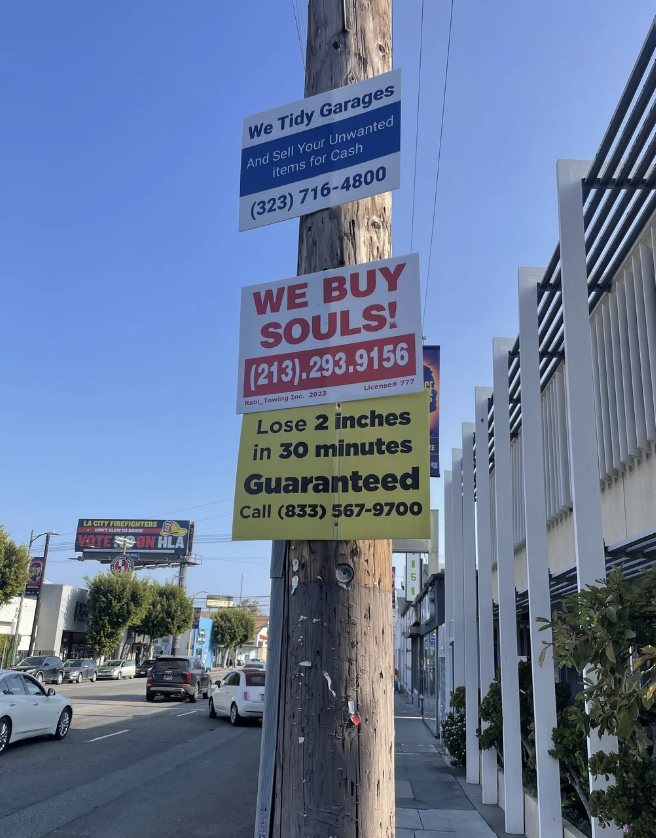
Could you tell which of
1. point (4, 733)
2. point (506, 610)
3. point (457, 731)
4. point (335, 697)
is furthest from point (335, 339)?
point (4, 733)

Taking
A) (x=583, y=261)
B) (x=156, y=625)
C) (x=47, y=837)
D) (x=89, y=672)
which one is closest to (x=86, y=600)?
(x=156, y=625)

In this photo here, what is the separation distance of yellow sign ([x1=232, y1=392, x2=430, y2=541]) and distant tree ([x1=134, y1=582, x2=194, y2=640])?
5668cm

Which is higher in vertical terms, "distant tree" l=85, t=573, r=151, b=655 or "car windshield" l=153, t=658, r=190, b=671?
"distant tree" l=85, t=573, r=151, b=655

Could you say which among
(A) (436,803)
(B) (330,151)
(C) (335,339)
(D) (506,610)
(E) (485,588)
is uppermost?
(B) (330,151)

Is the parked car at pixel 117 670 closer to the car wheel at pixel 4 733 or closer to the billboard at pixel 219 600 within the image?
the car wheel at pixel 4 733

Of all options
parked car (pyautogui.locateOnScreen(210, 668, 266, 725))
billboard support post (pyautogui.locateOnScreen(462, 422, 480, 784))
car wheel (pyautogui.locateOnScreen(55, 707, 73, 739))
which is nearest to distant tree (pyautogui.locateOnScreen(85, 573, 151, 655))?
parked car (pyautogui.locateOnScreen(210, 668, 266, 725))

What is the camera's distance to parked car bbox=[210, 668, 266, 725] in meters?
19.6

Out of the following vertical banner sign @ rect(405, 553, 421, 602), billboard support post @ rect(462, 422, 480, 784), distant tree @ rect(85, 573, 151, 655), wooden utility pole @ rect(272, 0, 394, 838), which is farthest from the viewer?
distant tree @ rect(85, 573, 151, 655)

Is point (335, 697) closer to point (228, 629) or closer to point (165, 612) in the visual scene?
point (165, 612)

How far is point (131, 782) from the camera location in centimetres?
1069

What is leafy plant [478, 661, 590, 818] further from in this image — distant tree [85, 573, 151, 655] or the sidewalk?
distant tree [85, 573, 151, 655]

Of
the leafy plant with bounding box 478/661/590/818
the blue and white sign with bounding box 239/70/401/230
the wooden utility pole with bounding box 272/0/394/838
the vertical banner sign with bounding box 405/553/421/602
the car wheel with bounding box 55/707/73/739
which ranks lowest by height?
the car wheel with bounding box 55/707/73/739

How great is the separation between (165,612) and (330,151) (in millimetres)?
59801

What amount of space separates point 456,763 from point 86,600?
47824mm
